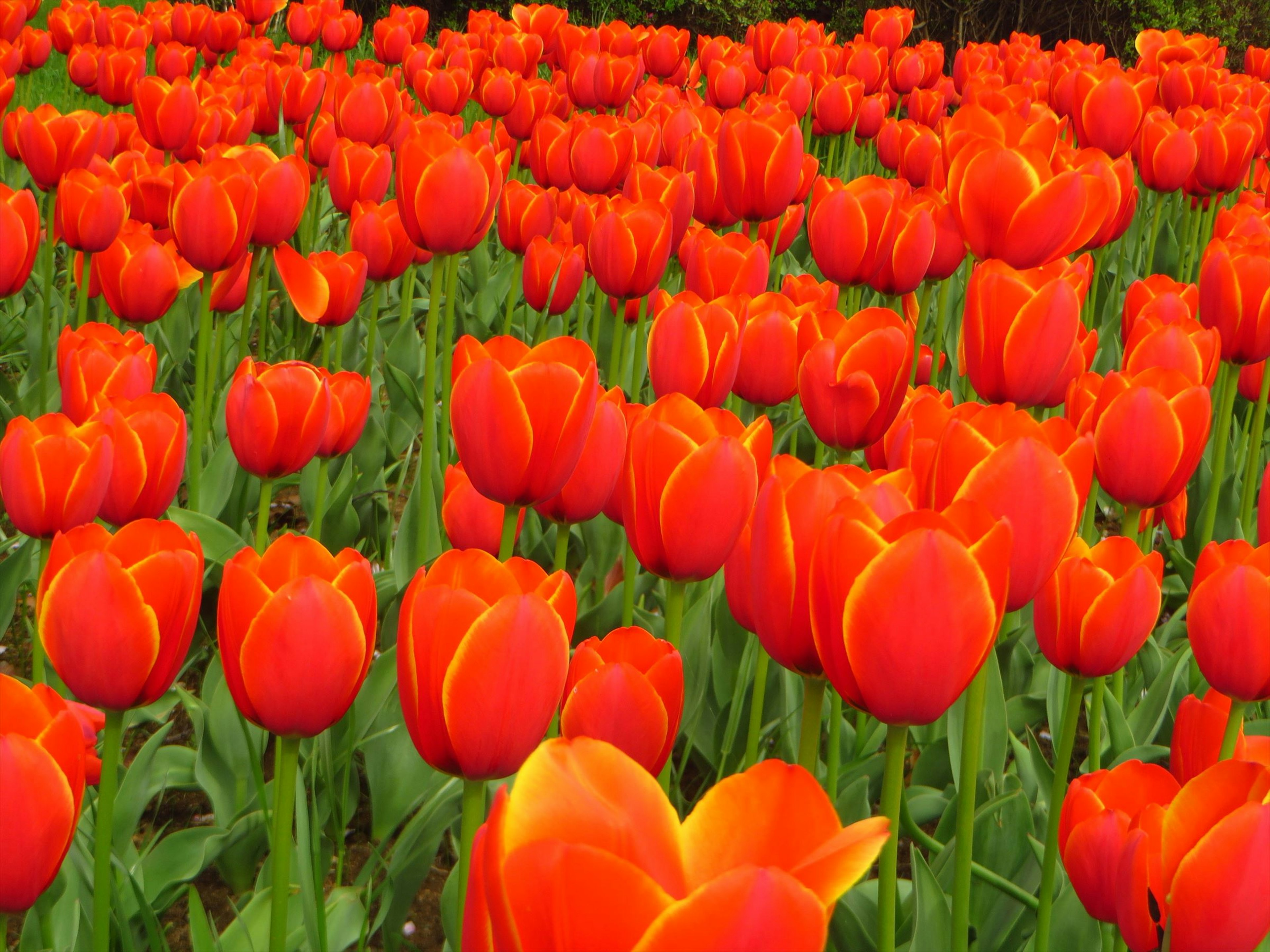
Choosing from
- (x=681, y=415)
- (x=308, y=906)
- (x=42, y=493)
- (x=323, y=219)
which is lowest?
(x=323, y=219)

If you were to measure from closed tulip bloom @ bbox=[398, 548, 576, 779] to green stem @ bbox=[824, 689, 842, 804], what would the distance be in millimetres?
514

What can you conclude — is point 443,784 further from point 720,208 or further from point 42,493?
point 720,208

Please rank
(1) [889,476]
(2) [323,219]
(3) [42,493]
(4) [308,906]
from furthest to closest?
(2) [323,219]
(3) [42,493]
(4) [308,906]
(1) [889,476]

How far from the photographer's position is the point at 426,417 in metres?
1.97

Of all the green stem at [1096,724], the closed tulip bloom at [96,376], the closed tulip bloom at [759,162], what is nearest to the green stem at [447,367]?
the closed tulip bloom at [759,162]

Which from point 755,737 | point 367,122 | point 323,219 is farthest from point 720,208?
point 323,219

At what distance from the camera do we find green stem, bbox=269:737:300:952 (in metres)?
0.97

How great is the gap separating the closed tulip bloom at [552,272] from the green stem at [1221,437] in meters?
1.20

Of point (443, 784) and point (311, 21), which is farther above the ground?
point (311, 21)

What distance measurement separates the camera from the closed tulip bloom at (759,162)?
2.25 m

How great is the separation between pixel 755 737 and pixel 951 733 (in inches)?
18.4

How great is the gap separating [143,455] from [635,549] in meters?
0.57

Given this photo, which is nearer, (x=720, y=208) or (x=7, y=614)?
(x=7, y=614)

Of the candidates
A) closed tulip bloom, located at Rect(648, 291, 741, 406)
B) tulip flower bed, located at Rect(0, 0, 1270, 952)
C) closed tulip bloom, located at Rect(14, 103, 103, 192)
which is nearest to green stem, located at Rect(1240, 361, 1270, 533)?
tulip flower bed, located at Rect(0, 0, 1270, 952)
